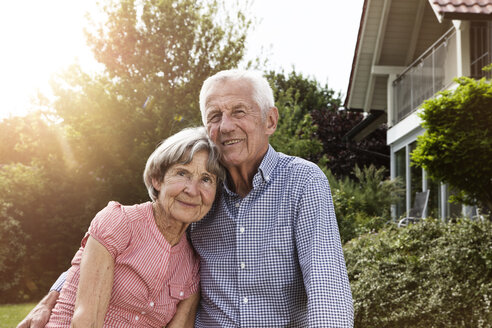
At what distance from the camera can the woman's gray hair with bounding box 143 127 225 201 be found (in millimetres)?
2404

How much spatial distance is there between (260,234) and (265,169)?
0.32 m

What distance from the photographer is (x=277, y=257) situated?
2.27 meters

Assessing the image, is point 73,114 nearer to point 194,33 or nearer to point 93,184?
point 93,184

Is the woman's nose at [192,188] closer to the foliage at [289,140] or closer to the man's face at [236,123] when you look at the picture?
the man's face at [236,123]

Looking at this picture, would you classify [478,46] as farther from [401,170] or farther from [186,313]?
[186,313]

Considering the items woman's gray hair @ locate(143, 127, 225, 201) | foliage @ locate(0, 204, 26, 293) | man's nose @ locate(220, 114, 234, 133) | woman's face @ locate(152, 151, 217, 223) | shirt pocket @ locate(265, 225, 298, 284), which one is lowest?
foliage @ locate(0, 204, 26, 293)

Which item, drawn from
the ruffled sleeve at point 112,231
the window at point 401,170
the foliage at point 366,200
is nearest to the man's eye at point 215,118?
the ruffled sleeve at point 112,231

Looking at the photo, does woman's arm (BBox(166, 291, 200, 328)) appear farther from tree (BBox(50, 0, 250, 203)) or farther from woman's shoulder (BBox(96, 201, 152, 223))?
tree (BBox(50, 0, 250, 203))

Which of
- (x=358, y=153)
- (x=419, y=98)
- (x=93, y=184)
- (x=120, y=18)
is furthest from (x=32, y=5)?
(x=358, y=153)

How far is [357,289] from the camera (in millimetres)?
5625

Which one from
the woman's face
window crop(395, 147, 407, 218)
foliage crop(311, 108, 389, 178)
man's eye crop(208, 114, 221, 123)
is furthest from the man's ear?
foliage crop(311, 108, 389, 178)

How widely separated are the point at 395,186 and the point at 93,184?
8016 mm

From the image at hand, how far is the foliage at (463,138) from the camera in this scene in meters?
7.18

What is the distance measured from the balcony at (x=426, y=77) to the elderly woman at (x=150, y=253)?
1008 centimetres
